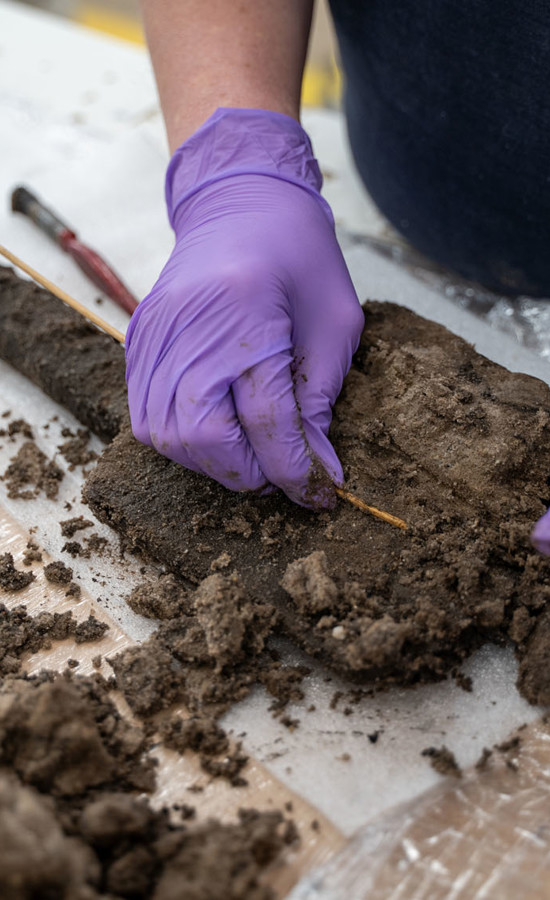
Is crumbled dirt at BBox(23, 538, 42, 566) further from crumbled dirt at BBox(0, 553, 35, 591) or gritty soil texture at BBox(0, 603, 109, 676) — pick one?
gritty soil texture at BBox(0, 603, 109, 676)

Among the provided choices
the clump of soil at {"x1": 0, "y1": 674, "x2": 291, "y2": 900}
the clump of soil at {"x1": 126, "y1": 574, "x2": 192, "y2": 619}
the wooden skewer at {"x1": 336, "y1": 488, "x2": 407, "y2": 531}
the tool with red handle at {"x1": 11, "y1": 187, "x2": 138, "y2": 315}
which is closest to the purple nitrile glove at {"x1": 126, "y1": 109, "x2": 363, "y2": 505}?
the wooden skewer at {"x1": 336, "y1": 488, "x2": 407, "y2": 531}

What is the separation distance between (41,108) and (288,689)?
3133 mm

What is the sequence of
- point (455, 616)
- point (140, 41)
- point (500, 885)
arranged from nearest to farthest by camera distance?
point (500, 885)
point (455, 616)
point (140, 41)

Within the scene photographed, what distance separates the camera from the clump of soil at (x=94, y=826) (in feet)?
3.79

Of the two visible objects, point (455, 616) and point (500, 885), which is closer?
point (500, 885)

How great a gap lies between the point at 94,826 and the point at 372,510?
35.1 inches

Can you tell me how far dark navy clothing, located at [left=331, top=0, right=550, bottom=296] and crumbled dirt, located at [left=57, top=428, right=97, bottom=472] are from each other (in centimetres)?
142

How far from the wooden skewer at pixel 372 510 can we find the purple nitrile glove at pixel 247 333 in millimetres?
38

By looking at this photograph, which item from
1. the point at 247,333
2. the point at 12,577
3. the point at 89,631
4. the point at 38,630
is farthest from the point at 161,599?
the point at 247,333

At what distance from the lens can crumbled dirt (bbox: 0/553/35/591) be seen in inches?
73.4

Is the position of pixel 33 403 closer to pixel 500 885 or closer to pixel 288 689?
pixel 288 689

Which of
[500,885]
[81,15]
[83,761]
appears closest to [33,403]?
[83,761]

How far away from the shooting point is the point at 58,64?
12.7ft

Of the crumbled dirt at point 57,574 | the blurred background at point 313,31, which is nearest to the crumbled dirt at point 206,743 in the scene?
the crumbled dirt at point 57,574
